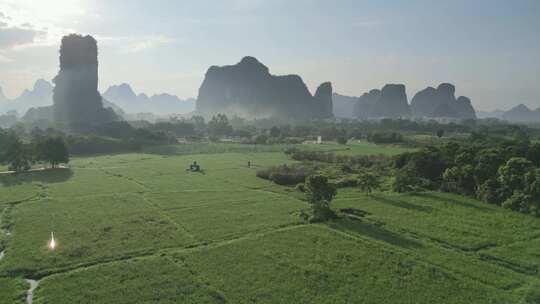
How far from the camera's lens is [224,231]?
2417cm

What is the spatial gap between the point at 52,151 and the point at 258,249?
44.0 m

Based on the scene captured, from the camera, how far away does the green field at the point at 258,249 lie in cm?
1625

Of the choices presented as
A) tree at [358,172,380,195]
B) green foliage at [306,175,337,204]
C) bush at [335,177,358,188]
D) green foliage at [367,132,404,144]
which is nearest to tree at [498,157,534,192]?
tree at [358,172,380,195]

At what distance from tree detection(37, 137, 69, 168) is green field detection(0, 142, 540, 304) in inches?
668

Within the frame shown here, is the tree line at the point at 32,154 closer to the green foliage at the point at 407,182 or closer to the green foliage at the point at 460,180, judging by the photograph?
the green foliage at the point at 407,182

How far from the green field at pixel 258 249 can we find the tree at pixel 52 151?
55.7ft

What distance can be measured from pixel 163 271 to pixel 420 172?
3415cm

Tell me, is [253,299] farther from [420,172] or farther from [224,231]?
[420,172]

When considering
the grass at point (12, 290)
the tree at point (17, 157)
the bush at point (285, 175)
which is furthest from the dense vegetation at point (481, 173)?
the tree at point (17, 157)

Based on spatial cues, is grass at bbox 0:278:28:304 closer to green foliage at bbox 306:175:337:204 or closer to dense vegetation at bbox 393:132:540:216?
green foliage at bbox 306:175:337:204

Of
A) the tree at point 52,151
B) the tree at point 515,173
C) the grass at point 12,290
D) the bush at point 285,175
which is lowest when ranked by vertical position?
the grass at point 12,290

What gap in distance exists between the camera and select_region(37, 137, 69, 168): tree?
52.3m

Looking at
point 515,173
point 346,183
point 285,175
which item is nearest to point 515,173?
point 515,173

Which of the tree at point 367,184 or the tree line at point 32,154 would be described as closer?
the tree at point 367,184
